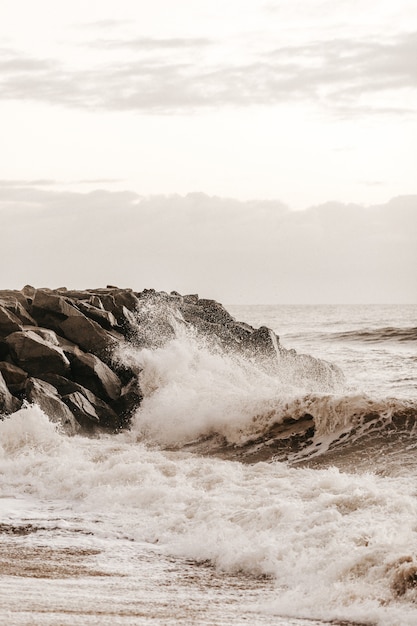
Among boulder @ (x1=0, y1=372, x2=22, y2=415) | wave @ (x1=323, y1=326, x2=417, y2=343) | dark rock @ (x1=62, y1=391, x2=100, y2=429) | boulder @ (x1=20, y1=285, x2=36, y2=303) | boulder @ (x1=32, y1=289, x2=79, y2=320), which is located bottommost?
wave @ (x1=323, y1=326, x2=417, y2=343)

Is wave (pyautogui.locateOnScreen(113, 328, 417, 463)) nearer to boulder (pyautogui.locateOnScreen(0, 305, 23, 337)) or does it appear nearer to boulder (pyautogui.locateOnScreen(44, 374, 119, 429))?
boulder (pyautogui.locateOnScreen(44, 374, 119, 429))

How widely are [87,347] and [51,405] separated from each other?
11.0 feet

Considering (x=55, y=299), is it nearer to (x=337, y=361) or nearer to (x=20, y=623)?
(x=20, y=623)

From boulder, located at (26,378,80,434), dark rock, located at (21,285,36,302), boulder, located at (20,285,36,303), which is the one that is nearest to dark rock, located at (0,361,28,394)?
boulder, located at (26,378,80,434)

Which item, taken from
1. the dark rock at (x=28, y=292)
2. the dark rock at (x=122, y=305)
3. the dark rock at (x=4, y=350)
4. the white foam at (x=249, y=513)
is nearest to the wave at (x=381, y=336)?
the dark rock at (x=122, y=305)

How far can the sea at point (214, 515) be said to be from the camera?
571 cm

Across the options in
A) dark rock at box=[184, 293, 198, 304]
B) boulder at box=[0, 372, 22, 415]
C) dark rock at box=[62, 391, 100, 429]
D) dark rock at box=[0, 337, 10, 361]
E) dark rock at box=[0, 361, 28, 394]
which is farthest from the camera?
dark rock at box=[184, 293, 198, 304]

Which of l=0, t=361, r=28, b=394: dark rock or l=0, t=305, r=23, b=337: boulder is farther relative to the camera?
l=0, t=305, r=23, b=337: boulder

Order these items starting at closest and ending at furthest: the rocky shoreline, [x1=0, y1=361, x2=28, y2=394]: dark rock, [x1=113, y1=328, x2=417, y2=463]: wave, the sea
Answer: the sea
[x1=113, y1=328, x2=417, y2=463]: wave
the rocky shoreline
[x1=0, y1=361, x2=28, y2=394]: dark rock

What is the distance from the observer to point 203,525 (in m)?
7.61

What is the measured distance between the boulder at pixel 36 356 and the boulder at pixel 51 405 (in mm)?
1070

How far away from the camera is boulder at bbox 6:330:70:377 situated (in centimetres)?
1366

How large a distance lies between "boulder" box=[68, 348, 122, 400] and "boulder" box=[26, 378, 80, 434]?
5.04 feet

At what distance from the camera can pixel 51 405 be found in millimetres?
12273
